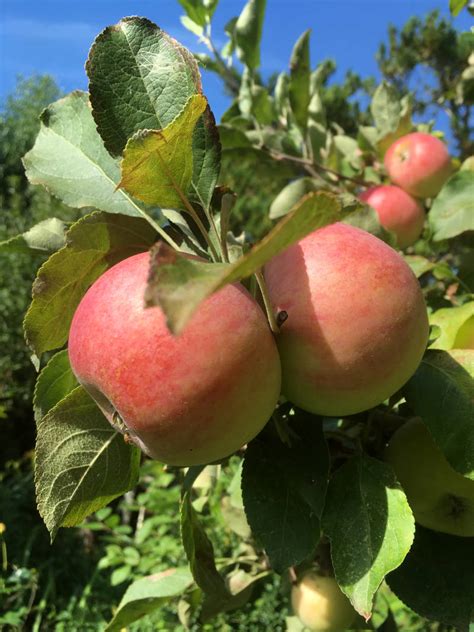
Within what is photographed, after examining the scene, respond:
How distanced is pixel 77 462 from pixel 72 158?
276mm

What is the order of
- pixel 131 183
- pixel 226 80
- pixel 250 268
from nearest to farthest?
pixel 250 268
pixel 131 183
pixel 226 80

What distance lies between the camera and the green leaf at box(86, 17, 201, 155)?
1.51 feet

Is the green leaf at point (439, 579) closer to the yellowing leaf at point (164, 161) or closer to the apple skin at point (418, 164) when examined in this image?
the yellowing leaf at point (164, 161)

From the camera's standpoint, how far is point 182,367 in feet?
1.26

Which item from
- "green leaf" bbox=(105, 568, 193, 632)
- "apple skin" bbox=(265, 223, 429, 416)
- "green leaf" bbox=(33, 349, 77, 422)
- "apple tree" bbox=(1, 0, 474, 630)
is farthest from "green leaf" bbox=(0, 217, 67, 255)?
"green leaf" bbox=(105, 568, 193, 632)

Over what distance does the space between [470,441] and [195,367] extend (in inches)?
9.3

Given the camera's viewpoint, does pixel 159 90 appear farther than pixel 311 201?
Yes

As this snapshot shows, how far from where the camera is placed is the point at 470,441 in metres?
0.47

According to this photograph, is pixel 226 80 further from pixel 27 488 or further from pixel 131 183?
pixel 27 488

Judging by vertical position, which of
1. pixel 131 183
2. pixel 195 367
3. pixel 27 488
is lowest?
pixel 27 488

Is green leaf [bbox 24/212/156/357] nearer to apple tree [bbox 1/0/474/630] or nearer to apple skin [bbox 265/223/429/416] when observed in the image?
apple tree [bbox 1/0/474/630]

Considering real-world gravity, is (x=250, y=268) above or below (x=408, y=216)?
above

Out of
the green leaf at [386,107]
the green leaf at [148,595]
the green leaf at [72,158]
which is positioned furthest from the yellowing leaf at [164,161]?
the green leaf at [386,107]

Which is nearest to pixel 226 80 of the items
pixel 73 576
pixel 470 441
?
→ pixel 470 441
